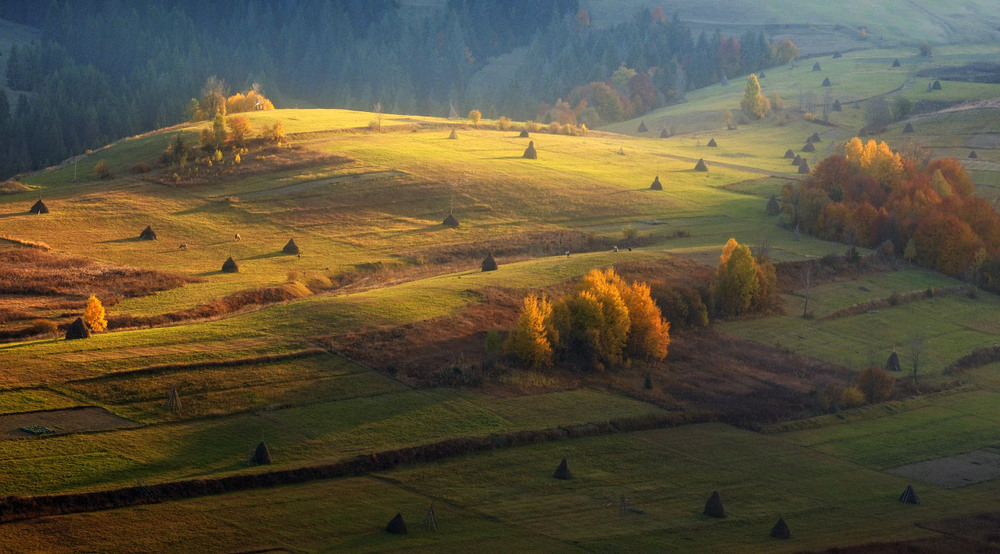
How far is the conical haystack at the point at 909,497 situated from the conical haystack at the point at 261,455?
106 feet

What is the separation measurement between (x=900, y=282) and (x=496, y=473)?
5627 cm

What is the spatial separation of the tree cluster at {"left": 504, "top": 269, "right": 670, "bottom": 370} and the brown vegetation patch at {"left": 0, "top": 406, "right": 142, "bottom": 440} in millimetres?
25515

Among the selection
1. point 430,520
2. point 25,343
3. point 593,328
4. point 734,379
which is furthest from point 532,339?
point 25,343

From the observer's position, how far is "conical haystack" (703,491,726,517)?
1921 inches

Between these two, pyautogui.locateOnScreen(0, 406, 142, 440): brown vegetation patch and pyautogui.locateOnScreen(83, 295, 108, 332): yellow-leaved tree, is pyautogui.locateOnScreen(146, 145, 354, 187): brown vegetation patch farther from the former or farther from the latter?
pyautogui.locateOnScreen(0, 406, 142, 440): brown vegetation patch

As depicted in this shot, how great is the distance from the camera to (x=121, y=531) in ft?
134

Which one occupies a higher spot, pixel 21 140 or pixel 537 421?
pixel 21 140

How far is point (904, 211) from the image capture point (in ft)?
342

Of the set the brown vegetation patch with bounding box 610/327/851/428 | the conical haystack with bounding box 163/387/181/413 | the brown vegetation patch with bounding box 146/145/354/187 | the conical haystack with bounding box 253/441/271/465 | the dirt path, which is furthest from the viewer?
the dirt path

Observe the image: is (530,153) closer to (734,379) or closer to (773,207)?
(773,207)

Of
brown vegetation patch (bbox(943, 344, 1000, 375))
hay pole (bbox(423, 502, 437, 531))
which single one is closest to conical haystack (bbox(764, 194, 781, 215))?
brown vegetation patch (bbox(943, 344, 1000, 375))

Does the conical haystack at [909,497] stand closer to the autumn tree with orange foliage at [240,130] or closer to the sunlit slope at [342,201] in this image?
the sunlit slope at [342,201]

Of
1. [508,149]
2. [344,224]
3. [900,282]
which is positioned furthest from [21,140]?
[900,282]

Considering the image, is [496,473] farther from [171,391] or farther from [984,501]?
[984,501]
